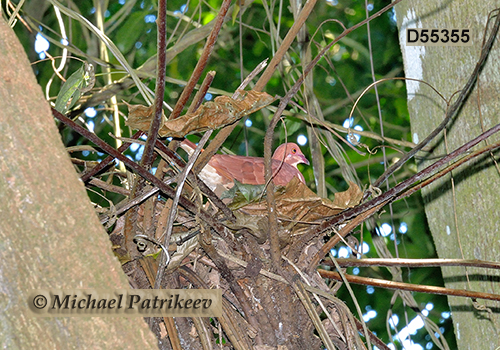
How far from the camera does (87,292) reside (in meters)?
0.85

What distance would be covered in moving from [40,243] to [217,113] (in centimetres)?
58

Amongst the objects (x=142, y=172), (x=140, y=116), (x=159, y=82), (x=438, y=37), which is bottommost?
(x=142, y=172)

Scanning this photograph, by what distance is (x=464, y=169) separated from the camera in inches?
79.4

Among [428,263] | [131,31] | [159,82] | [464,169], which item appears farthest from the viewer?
[131,31]

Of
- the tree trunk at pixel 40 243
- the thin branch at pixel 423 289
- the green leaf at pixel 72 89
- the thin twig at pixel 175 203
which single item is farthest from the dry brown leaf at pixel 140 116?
the thin branch at pixel 423 289

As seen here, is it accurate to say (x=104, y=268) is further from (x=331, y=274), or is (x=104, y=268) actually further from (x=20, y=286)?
(x=331, y=274)

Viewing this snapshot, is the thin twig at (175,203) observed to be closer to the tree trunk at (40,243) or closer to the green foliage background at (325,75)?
the tree trunk at (40,243)

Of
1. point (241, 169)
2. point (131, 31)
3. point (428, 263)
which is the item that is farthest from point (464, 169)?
point (131, 31)

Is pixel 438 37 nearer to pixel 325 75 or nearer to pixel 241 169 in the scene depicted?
pixel 241 169

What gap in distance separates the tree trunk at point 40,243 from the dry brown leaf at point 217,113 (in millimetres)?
455

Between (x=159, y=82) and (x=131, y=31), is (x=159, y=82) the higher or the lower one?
the higher one

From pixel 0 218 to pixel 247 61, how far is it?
394 centimetres

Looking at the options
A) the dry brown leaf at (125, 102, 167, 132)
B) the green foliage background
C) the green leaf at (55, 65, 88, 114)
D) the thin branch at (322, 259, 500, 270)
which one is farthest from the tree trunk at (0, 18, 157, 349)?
the green foliage background

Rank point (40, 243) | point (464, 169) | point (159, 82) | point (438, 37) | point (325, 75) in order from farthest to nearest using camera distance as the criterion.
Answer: point (325, 75), point (438, 37), point (464, 169), point (159, 82), point (40, 243)
